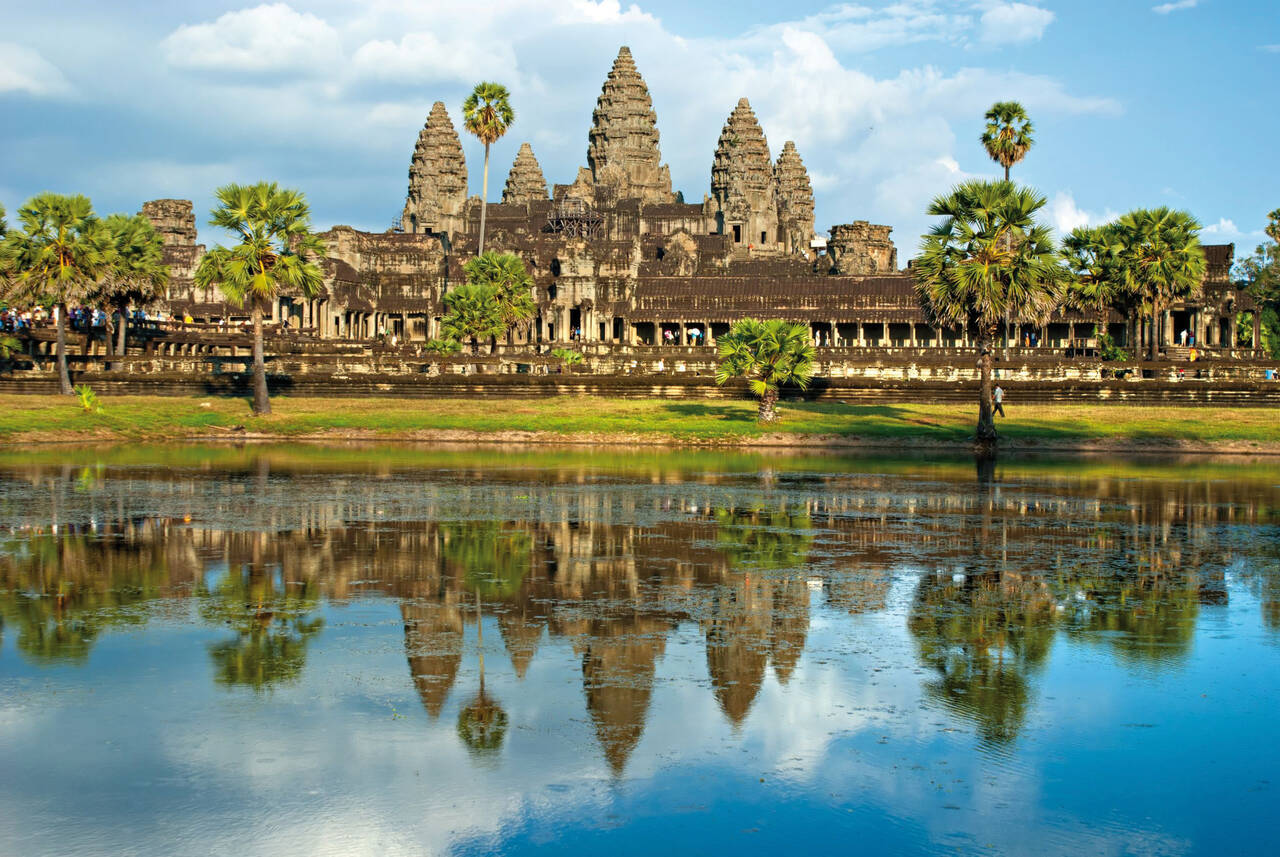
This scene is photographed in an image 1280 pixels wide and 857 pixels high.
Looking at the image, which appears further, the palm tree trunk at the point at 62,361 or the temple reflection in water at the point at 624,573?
the palm tree trunk at the point at 62,361

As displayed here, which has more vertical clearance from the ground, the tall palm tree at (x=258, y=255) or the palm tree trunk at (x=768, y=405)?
the tall palm tree at (x=258, y=255)

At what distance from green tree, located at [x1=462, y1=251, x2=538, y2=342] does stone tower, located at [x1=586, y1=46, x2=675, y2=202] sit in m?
47.8

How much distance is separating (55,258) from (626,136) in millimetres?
74507

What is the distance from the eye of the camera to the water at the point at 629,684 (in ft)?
23.1

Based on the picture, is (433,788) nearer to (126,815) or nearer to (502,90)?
(126,815)

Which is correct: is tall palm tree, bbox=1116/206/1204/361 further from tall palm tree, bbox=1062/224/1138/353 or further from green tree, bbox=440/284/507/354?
green tree, bbox=440/284/507/354

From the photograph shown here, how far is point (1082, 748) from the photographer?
27.2 ft

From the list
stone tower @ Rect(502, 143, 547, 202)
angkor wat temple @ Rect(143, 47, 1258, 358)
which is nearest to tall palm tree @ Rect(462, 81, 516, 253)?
angkor wat temple @ Rect(143, 47, 1258, 358)

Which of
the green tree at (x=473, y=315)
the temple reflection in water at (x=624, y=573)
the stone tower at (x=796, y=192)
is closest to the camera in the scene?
the temple reflection in water at (x=624, y=573)

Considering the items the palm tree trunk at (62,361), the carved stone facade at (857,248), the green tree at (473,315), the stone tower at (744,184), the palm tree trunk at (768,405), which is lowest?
the palm tree trunk at (768,405)

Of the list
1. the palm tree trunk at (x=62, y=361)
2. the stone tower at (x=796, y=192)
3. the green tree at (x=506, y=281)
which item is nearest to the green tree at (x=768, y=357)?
the palm tree trunk at (x=62, y=361)

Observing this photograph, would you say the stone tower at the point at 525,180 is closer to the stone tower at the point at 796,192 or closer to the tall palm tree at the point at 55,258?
the stone tower at the point at 796,192

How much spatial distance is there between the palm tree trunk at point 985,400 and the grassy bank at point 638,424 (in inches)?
52.3

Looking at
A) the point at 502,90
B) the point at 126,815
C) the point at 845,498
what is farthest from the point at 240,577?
the point at 502,90
